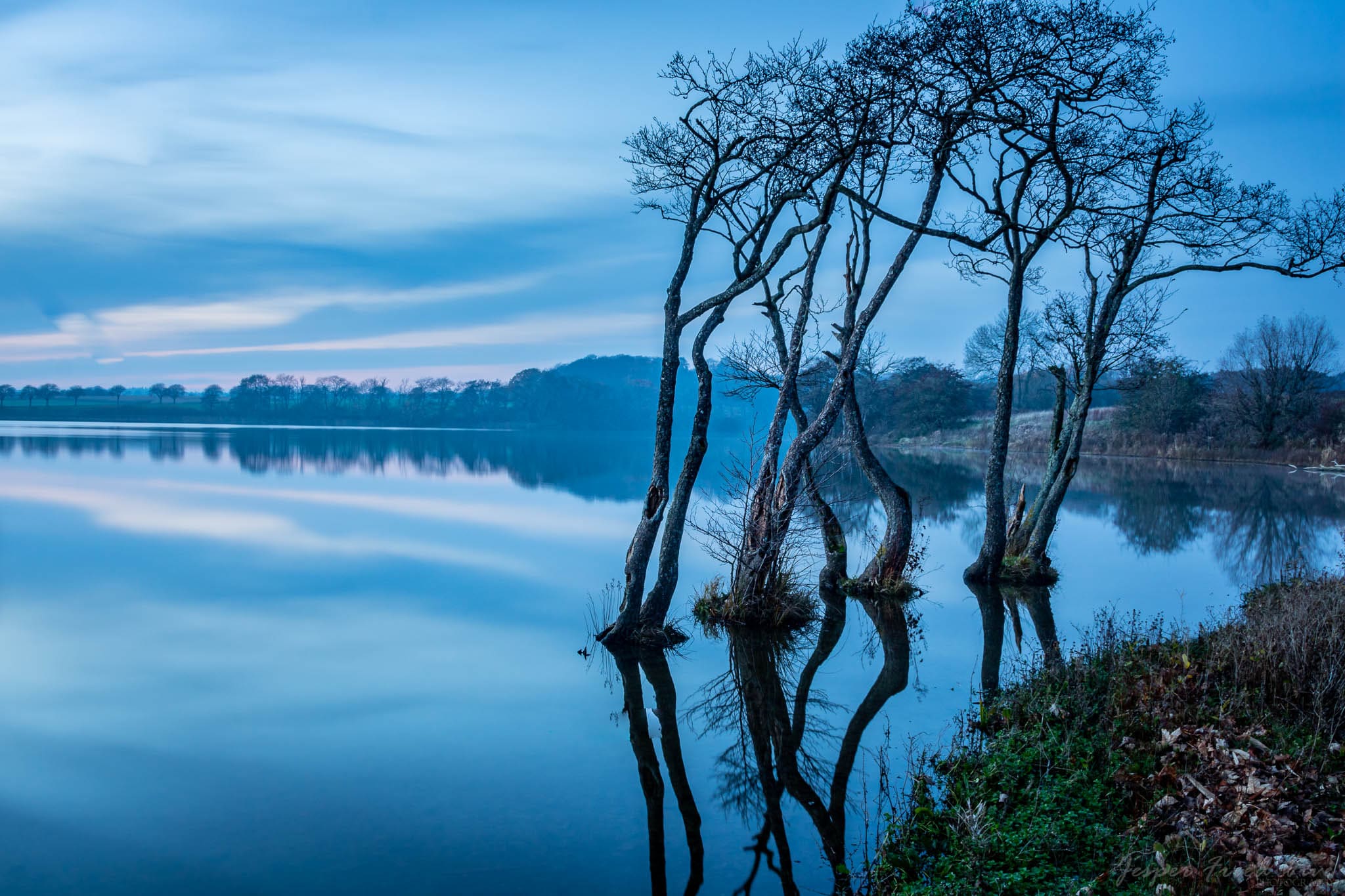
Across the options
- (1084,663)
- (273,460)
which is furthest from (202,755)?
(273,460)

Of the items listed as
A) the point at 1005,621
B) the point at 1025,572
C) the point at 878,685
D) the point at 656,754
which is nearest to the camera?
the point at 656,754

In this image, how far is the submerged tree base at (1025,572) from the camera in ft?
54.6

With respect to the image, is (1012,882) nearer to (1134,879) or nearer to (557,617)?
A: (1134,879)

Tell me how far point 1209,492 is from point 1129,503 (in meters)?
5.95

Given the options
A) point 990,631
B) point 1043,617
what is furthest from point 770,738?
point 1043,617

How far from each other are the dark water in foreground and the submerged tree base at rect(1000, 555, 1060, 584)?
0.42 metres

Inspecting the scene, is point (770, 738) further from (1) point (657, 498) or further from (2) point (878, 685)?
(1) point (657, 498)

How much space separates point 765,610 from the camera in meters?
13.0

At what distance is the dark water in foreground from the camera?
6301mm

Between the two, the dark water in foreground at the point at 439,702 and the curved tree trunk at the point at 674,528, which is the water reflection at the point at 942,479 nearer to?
the dark water in foreground at the point at 439,702

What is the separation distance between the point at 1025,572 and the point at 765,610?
252 inches

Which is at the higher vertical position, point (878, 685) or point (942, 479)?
point (942, 479)

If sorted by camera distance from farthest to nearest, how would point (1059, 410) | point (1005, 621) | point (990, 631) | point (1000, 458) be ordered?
point (1059, 410)
point (1000, 458)
point (1005, 621)
point (990, 631)

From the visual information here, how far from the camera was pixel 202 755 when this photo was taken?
8.34m
